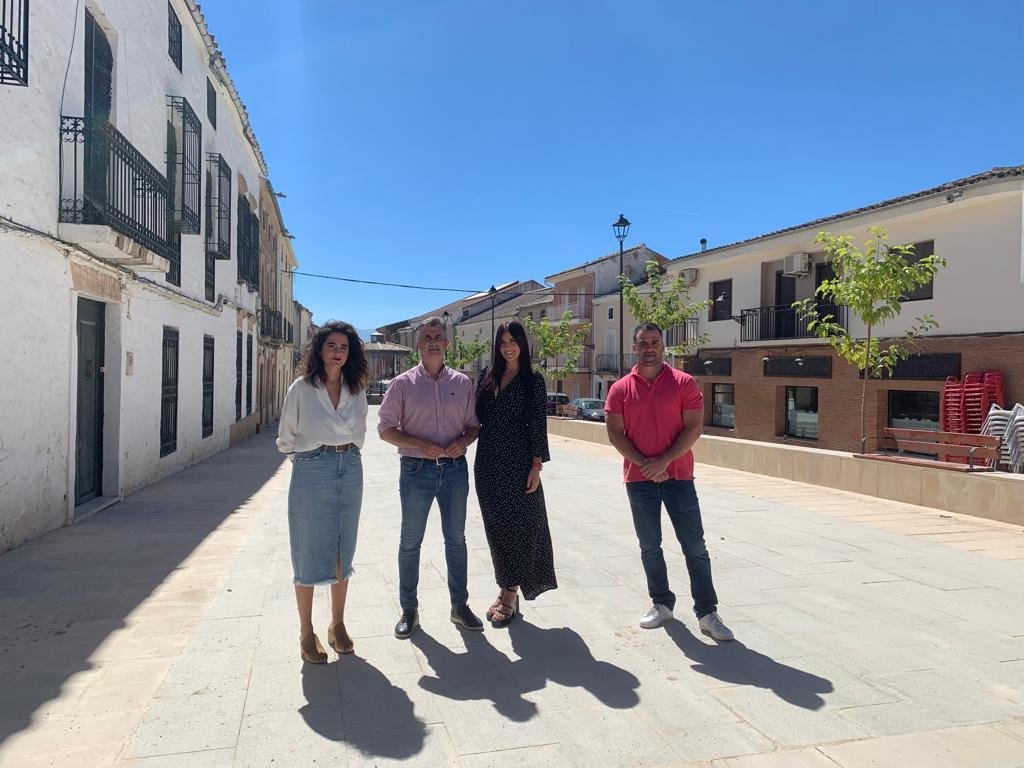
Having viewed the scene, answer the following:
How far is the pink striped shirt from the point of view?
3.84 meters

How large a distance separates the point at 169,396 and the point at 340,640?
27.4 ft

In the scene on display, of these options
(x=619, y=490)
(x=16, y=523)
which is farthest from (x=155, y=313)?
(x=619, y=490)

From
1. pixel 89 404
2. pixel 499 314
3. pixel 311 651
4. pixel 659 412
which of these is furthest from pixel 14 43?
pixel 499 314

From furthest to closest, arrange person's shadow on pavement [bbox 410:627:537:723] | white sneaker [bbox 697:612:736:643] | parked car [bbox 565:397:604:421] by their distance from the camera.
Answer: parked car [bbox 565:397:604:421] < white sneaker [bbox 697:612:736:643] < person's shadow on pavement [bbox 410:627:537:723]

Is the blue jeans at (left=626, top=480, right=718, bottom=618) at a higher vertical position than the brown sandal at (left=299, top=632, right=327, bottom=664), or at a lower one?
higher

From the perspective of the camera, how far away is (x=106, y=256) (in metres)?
7.46

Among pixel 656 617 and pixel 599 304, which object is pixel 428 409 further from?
pixel 599 304

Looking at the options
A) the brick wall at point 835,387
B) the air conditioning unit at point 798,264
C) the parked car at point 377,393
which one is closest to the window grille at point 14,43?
the brick wall at point 835,387

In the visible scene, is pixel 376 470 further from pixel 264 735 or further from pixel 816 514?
pixel 264 735

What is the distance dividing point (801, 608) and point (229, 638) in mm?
3344

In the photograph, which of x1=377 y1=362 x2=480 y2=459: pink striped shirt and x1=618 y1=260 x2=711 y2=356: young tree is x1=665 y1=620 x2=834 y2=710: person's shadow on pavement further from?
x1=618 y1=260 x2=711 y2=356: young tree

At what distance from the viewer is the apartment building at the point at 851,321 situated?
15.6 meters

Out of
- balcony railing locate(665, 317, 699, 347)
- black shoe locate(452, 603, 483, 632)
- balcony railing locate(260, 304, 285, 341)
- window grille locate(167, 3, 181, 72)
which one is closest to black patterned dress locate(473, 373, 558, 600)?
black shoe locate(452, 603, 483, 632)

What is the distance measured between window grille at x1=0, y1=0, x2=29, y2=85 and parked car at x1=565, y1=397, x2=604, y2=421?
1009 inches
